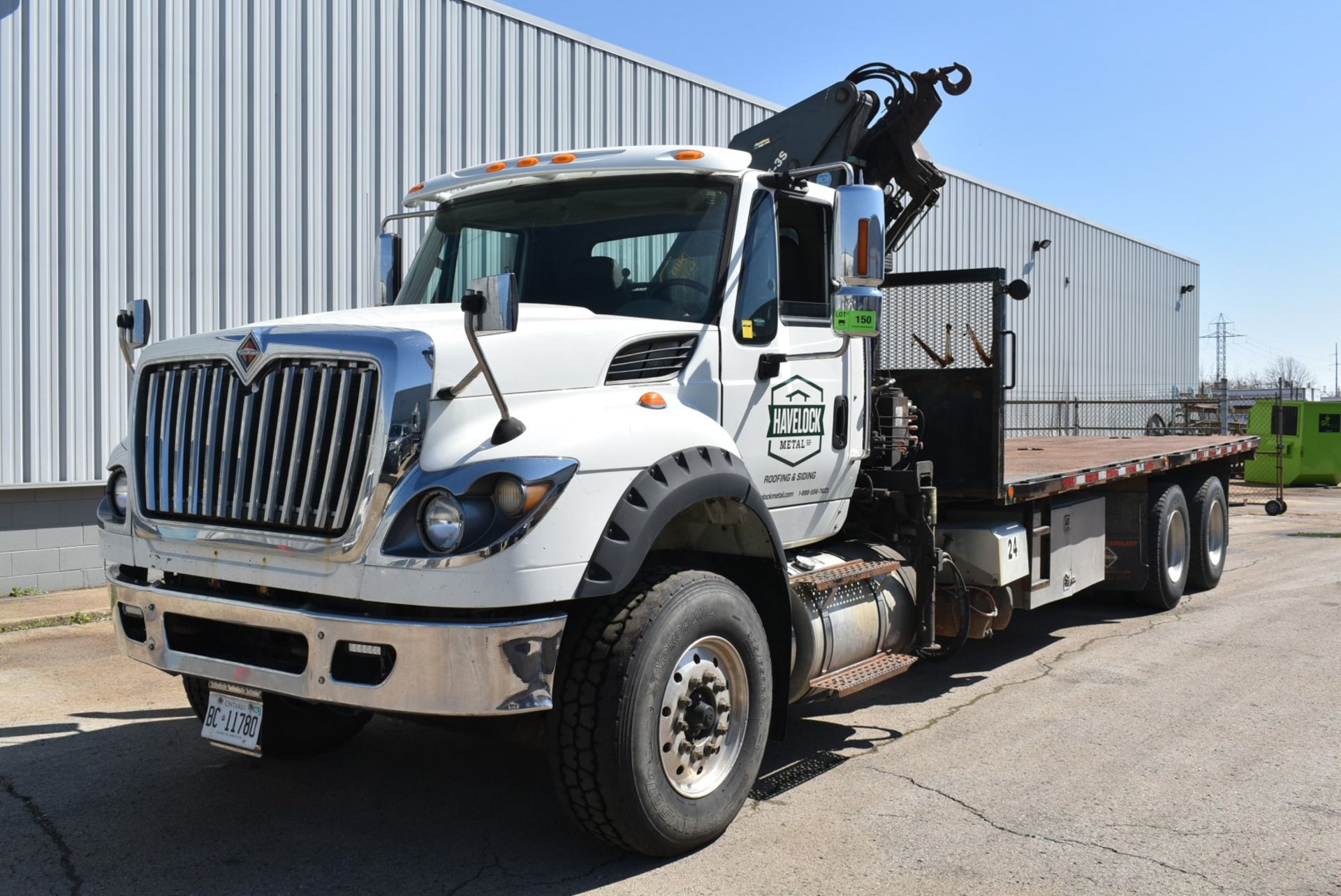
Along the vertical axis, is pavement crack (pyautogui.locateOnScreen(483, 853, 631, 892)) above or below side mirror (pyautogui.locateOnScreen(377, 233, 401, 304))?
below

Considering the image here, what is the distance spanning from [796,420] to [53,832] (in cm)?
349

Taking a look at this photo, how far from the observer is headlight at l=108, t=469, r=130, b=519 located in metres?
4.73

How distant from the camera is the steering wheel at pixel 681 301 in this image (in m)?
4.92

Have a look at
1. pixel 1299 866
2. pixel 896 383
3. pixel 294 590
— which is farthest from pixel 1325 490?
pixel 294 590

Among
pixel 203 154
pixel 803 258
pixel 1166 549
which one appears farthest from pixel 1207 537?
pixel 203 154

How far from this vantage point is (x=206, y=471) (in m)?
4.26

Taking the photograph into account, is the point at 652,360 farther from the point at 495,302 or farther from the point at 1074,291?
the point at 1074,291

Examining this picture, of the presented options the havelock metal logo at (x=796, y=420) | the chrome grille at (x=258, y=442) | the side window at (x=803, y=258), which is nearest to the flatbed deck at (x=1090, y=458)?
the havelock metal logo at (x=796, y=420)

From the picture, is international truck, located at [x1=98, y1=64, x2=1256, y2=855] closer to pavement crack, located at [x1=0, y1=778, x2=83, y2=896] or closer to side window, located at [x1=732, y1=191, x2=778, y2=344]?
side window, located at [x1=732, y1=191, x2=778, y2=344]

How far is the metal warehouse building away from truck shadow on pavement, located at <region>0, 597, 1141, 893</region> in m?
4.55

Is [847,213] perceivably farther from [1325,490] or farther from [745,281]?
[1325,490]

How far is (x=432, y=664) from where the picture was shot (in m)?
3.67

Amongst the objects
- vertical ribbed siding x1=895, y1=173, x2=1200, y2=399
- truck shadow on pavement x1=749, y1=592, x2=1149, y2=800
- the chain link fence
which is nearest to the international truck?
truck shadow on pavement x1=749, y1=592, x2=1149, y2=800

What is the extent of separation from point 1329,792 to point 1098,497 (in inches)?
154
